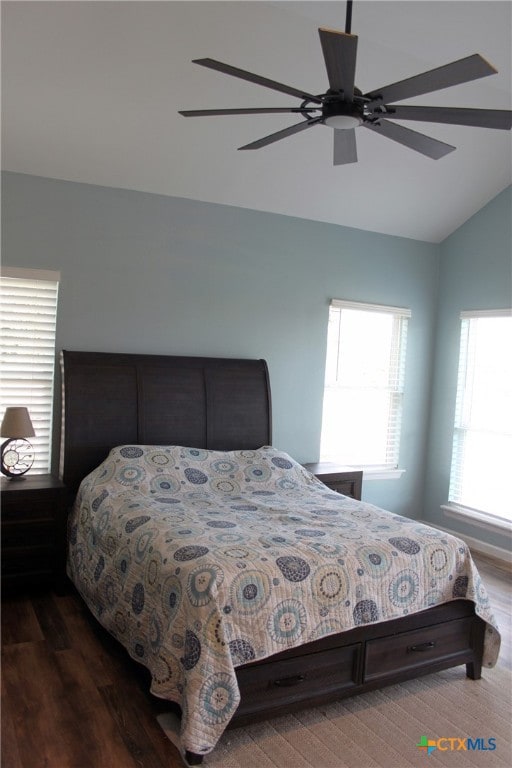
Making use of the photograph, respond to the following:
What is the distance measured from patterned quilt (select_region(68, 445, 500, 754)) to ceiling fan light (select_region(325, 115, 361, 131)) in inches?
68.9

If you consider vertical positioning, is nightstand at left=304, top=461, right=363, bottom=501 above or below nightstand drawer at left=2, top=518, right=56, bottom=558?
above

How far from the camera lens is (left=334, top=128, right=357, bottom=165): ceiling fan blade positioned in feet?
8.64

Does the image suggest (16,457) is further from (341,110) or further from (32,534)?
(341,110)

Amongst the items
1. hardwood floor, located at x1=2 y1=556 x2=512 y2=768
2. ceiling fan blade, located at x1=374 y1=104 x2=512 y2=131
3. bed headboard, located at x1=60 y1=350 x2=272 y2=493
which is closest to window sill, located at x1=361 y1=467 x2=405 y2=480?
bed headboard, located at x1=60 y1=350 x2=272 y2=493

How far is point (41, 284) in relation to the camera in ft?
13.2

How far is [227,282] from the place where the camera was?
184 inches

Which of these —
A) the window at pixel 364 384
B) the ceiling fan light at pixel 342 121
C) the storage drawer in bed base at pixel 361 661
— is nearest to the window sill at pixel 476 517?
the window at pixel 364 384

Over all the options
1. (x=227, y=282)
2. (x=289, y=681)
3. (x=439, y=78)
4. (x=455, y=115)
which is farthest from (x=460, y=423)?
(x=439, y=78)

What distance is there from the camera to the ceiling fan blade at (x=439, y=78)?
1917 mm

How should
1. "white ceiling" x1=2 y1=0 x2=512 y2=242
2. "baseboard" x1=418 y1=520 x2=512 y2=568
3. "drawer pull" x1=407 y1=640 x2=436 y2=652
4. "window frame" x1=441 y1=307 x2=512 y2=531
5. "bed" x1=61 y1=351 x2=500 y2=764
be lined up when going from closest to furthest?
"bed" x1=61 y1=351 x2=500 y2=764
"drawer pull" x1=407 y1=640 x2=436 y2=652
"white ceiling" x1=2 y1=0 x2=512 y2=242
"baseboard" x1=418 y1=520 x2=512 y2=568
"window frame" x1=441 y1=307 x2=512 y2=531

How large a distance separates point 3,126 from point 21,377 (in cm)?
152

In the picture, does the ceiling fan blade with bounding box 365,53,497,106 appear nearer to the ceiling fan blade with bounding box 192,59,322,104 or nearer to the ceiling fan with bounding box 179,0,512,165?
the ceiling fan with bounding box 179,0,512,165

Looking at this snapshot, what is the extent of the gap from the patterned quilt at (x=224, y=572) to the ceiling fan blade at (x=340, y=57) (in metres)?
1.83

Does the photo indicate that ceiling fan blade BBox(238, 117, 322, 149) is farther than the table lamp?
No
